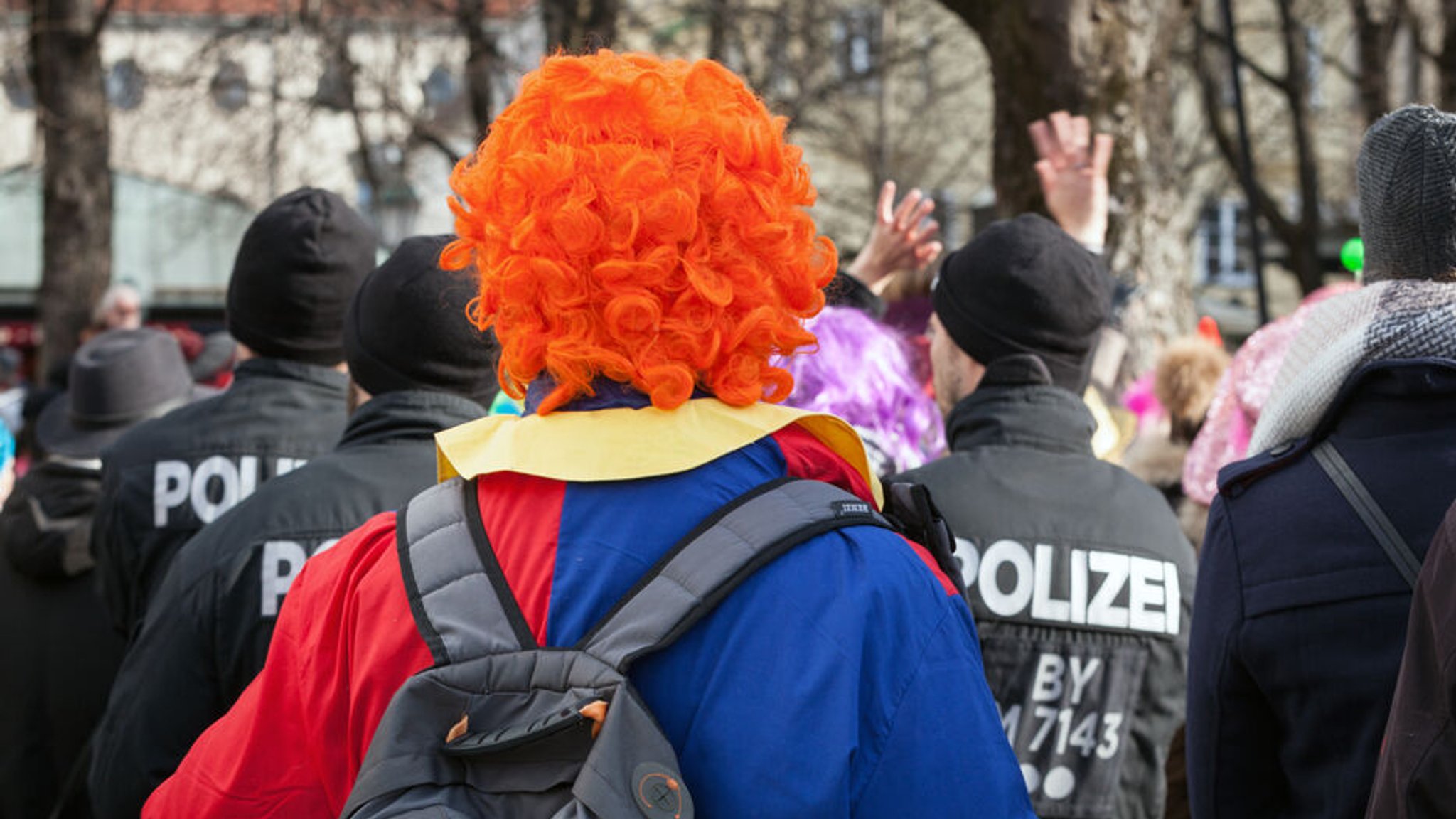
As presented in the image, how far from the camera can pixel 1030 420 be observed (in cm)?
315

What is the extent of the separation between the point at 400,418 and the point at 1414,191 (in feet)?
5.81

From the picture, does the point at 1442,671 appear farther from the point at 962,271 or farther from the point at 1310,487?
the point at 962,271

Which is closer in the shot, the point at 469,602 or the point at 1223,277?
the point at 469,602

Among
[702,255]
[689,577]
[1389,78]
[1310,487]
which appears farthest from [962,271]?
[1389,78]

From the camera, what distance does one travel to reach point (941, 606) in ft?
5.43

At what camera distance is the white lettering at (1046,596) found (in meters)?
3.01

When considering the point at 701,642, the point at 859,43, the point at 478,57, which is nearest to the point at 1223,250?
the point at 859,43

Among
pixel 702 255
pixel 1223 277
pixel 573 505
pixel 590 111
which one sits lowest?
pixel 1223 277

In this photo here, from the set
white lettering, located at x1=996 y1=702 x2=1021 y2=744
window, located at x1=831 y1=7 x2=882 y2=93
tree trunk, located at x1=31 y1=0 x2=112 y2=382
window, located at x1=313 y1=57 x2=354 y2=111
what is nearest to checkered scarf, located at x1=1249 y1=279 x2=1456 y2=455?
white lettering, located at x1=996 y1=702 x2=1021 y2=744

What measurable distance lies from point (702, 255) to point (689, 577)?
0.38 meters

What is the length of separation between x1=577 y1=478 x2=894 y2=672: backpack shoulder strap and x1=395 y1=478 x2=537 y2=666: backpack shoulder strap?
0.10 metres

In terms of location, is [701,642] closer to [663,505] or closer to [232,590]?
[663,505]

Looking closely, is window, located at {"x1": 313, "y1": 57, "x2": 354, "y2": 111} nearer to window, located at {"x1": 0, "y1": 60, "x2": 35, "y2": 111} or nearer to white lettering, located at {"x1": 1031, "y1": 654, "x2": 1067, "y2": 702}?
window, located at {"x1": 0, "y1": 60, "x2": 35, "y2": 111}

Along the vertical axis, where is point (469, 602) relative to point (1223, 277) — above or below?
above
